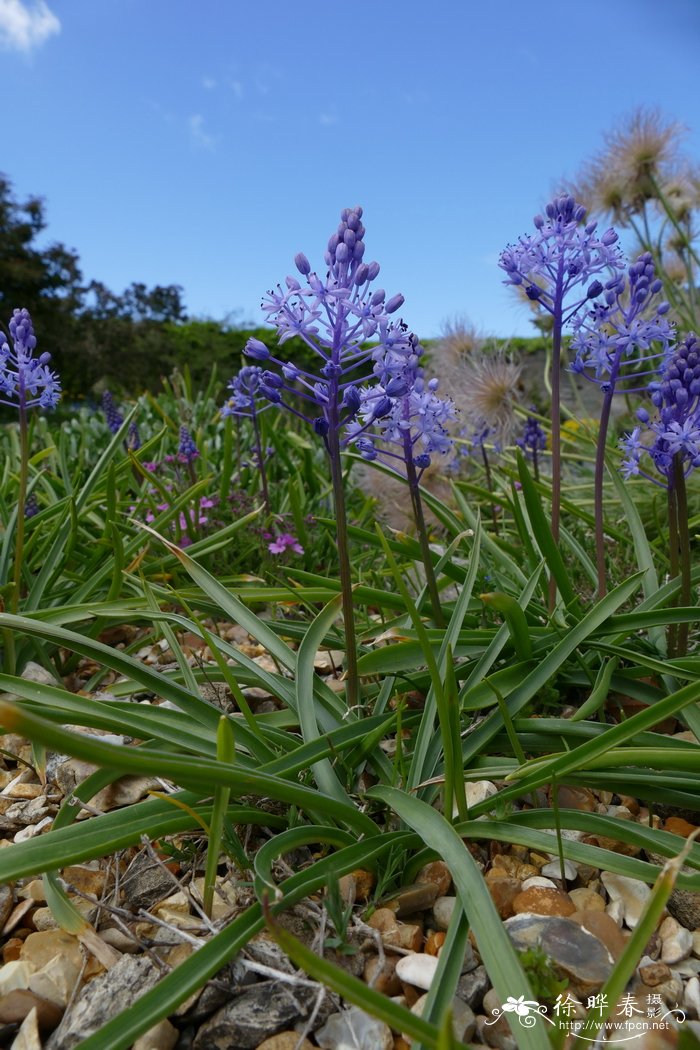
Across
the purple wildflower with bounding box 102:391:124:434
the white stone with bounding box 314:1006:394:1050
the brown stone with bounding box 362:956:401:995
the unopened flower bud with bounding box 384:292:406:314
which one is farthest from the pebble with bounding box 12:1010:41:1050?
the purple wildflower with bounding box 102:391:124:434

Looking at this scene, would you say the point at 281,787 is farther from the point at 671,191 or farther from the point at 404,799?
the point at 671,191

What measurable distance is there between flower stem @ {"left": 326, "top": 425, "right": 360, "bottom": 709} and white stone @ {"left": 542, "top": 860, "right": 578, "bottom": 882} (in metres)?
0.67

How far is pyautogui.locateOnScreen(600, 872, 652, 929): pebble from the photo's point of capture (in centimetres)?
183

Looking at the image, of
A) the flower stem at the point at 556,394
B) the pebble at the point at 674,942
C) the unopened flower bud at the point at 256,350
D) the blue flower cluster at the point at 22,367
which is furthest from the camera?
the blue flower cluster at the point at 22,367

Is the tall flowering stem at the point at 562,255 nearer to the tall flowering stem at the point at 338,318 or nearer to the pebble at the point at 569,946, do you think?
the tall flowering stem at the point at 338,318

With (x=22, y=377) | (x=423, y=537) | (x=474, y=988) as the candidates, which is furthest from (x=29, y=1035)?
(x=22, y=377)

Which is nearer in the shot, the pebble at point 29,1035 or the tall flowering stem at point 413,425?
the pebble at point 29,1035

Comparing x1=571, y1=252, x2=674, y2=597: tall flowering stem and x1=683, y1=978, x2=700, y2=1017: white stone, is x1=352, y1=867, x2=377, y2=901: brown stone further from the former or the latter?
x1=571, y1=252, x2=674, y2=597: tall flowering stem

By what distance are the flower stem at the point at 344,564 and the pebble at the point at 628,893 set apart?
81 centimetres

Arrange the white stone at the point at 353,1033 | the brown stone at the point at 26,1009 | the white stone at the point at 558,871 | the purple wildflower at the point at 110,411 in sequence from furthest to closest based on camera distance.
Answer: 1. the purple wildflower at the point at 110,411
2. the white stone at the point at 558,871
3. the brown stone at the point at 26,1009
4. the white stone at the point at 353,1033

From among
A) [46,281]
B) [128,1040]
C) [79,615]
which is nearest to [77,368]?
[46,281]

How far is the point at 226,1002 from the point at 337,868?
13.7 inches

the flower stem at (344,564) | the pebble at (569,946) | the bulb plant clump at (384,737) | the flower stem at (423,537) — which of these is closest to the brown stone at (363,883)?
the bulb plant clump at (384,737)

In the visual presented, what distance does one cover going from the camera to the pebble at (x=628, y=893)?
1.83 metres
